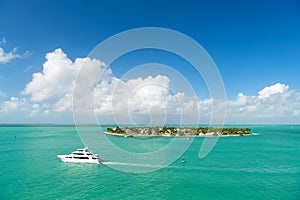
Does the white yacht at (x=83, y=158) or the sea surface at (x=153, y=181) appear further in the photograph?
the white yacht at (x=83, y=158)

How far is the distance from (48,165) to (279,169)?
33.0 metres

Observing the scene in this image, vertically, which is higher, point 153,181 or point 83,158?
point 83,158

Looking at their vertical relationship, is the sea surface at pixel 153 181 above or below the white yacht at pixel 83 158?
below

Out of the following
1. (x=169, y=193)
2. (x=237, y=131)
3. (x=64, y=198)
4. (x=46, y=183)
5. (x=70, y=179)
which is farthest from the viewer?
(x=237, y=131)

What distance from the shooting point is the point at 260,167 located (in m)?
29.2

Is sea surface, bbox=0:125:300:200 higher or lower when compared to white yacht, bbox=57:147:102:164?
lower

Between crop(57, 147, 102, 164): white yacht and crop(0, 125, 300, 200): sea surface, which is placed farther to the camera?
crop(57, 147, 102, 164): white yacht

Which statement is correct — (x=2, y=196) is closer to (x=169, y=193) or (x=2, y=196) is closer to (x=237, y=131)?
(x=169, y=193)

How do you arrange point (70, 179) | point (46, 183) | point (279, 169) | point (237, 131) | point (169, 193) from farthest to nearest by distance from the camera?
point (237, 131) < point (279, 169) < point (70, 179) < point (46, 183) < point (169, 193)

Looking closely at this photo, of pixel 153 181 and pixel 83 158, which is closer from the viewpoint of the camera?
pixel 153 181

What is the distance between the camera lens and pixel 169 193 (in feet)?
62.6

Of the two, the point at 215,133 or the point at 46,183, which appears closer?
the point at 46,183

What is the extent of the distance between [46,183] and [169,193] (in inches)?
516

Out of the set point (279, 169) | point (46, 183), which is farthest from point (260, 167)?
point (46, 183)
